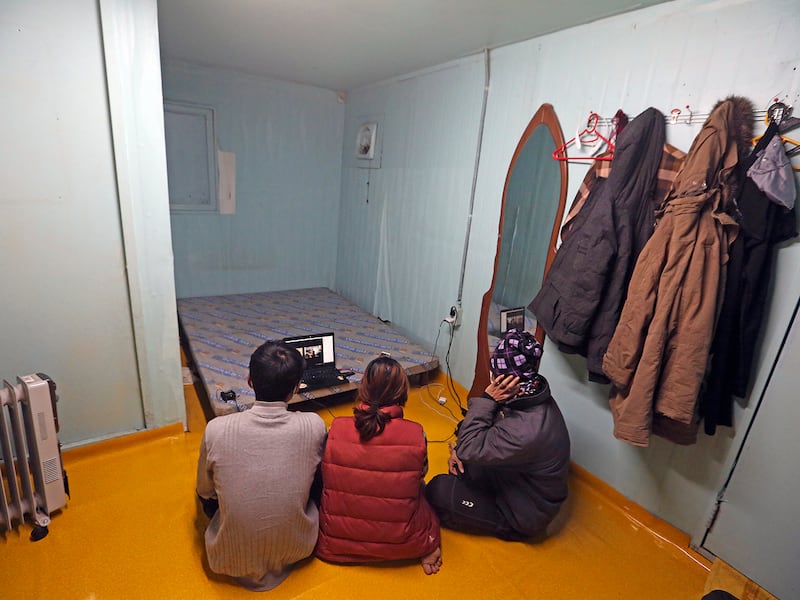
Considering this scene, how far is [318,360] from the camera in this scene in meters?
2.58

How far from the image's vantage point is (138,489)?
6.27 feet

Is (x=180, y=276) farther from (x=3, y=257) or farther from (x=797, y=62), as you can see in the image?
(x=797, y=62)

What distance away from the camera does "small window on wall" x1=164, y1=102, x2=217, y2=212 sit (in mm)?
3602

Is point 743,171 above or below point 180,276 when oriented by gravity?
above

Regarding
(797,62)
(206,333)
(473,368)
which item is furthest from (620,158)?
(206,333)

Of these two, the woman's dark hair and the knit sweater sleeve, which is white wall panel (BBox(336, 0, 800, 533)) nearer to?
the woman's dark hair

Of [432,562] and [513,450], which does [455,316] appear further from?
[432,562]

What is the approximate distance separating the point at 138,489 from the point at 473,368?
1954 mm

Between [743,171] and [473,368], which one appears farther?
[473,368]

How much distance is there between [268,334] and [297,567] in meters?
1.91

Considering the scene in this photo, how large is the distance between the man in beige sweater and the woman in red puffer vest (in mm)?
95

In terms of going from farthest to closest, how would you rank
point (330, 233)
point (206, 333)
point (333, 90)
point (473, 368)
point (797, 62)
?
point (330, 233), point (333, 90), point (206, 333), point (473, 368), point (797, 62)

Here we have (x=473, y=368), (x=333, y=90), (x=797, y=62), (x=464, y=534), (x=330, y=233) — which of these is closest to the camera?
(x=797, y=62)

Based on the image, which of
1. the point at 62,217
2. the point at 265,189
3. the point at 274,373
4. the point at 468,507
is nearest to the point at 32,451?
the point at 62,217
